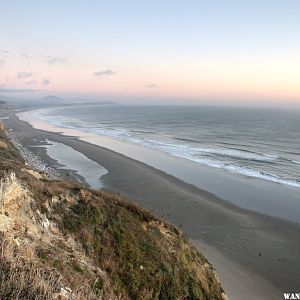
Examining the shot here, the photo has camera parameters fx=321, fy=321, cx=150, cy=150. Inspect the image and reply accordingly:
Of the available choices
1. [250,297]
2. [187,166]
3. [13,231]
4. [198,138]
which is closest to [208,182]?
[187,166]

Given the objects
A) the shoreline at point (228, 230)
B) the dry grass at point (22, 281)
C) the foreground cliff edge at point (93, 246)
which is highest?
the dry grass at point (22, 281)

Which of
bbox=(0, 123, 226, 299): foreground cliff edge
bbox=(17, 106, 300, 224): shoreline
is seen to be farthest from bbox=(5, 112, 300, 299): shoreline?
bbox=(0, 123, 226, 299): foreground cliff edge

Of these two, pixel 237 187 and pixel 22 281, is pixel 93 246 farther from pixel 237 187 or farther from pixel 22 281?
pixel 237 187

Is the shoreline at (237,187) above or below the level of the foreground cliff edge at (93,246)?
below

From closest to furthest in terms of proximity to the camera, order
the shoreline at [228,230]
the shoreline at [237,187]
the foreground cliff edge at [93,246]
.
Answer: the foreground cliff edge at [93,246] → the shoreline at [228,230] → the shoreline at [237,187]

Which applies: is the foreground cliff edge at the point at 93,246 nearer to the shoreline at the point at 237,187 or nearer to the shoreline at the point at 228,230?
the shoreline at the point at 228,230

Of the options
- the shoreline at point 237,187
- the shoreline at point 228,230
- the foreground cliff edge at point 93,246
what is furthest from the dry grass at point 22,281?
the shoreline at point 237,187

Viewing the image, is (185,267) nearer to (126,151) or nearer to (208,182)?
(208,182)

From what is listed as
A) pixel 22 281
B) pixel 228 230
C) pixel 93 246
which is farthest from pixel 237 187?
pixel 22 281
